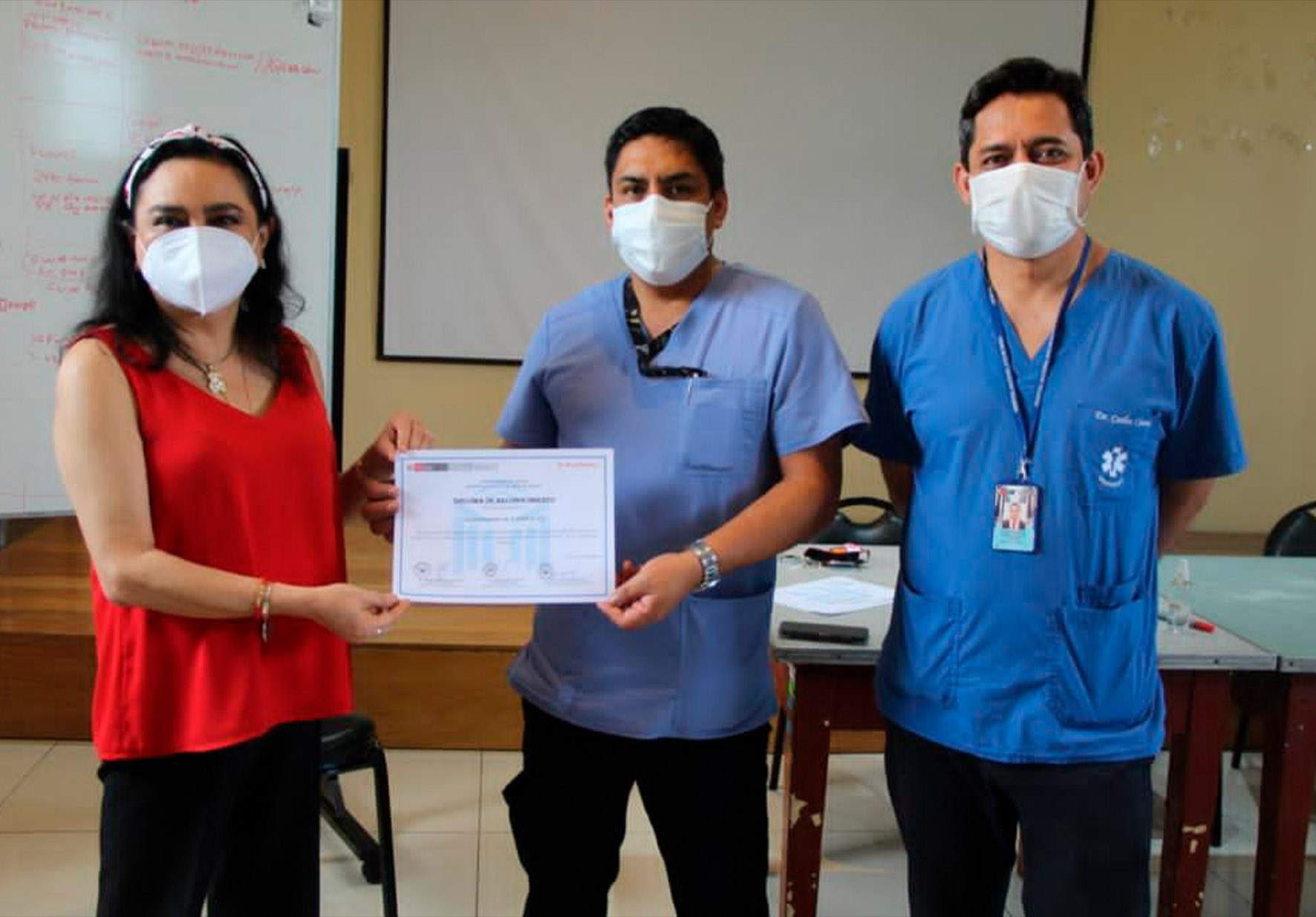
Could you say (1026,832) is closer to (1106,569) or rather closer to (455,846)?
(1106,569)

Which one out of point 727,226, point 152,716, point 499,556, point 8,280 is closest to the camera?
point 152,716

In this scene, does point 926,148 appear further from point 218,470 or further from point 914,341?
point 218,470

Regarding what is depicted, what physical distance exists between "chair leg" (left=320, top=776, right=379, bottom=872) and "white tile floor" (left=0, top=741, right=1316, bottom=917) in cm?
6

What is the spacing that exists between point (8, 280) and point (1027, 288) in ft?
7.75

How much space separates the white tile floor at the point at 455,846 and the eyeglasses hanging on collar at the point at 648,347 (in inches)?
58.4

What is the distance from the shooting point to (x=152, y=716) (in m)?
1.34

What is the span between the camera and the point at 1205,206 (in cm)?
439

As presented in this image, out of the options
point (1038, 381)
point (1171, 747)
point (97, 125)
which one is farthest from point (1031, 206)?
point (97, 125)

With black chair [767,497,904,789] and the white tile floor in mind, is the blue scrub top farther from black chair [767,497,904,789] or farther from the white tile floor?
black chair [767,497,904,789]

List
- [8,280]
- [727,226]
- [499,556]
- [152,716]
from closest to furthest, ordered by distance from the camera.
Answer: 1. [152,716]
2. [499,556]
3. [8,280]
4. [727,226]

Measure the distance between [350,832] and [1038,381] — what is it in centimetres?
194

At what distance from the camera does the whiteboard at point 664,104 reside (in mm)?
4035

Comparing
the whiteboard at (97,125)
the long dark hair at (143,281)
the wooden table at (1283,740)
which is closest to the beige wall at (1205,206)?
the whiteboard at (97,125)

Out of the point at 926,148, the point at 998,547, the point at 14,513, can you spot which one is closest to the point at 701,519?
the point at 998,547
